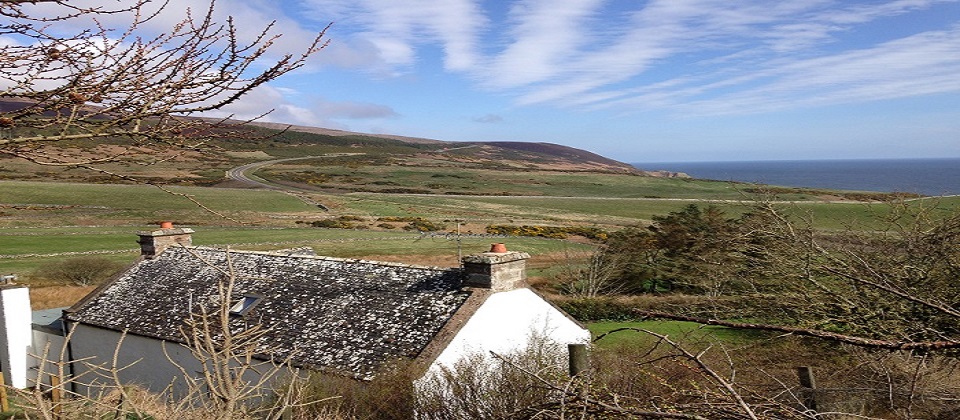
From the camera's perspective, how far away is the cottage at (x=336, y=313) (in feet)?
42.7

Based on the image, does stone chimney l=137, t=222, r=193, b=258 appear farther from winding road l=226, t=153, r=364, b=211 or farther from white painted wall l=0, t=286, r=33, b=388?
winding road l=226, t=153, r=364, b=211

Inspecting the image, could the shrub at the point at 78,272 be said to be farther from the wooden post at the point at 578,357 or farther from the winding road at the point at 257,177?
the winding road at the point at 257,177

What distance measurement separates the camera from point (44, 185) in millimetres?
79125

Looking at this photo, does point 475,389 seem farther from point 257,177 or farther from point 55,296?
point 257,177

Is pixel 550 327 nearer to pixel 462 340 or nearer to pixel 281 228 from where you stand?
pixel 462 340

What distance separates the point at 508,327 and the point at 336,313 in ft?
12.9

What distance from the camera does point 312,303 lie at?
15391 mm

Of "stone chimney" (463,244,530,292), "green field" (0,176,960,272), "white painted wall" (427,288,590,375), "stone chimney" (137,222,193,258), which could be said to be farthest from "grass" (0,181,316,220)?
"white painted wall" (427,288,590,375)

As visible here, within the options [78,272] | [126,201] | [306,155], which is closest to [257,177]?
[126,201]

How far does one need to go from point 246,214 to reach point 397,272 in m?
54.7

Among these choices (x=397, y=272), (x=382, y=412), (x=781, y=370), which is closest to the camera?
(x=382, y=412)

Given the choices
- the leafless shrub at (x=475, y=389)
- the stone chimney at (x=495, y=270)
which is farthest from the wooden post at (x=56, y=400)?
the stone chimney at (x=495, y=270)

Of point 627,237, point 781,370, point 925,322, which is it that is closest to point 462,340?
point 925,322

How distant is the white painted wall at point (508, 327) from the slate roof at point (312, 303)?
0.57 m
